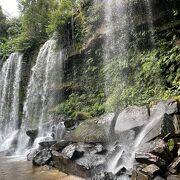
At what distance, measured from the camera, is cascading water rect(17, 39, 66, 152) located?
1775 cm

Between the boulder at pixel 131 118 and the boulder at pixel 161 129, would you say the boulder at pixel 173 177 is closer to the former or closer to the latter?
the boulder at pixel 161 129

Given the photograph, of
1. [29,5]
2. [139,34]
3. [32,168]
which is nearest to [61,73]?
[139,34]

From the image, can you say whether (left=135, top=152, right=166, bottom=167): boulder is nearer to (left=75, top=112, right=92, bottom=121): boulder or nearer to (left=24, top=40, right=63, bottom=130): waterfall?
(left=75, top=112, right=92, bottom=121): boulder

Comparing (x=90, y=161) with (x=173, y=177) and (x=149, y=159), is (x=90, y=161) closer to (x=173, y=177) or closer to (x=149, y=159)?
(x=149, y=159)

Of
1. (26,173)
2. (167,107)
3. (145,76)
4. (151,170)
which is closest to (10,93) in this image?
(145,76)

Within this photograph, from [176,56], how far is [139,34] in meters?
3.12

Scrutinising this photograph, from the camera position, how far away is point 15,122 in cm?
1988

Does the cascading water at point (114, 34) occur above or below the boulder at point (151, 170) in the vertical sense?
above

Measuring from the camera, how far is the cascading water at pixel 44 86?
17.8 m

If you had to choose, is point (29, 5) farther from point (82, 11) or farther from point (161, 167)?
point (161, 167)

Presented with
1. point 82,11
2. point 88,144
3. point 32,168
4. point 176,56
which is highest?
point 82,11

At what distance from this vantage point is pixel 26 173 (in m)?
9.32

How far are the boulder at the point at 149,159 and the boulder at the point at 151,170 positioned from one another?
0.13 metres

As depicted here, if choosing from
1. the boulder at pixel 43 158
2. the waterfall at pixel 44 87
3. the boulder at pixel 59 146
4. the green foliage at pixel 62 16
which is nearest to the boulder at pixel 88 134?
the boulder at pixel 59 146
